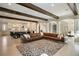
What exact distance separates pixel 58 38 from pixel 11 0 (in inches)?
61.7

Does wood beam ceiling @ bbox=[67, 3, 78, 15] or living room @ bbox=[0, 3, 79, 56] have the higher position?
wood beam ceiling @ bbox=[67, 3, 78, 15]

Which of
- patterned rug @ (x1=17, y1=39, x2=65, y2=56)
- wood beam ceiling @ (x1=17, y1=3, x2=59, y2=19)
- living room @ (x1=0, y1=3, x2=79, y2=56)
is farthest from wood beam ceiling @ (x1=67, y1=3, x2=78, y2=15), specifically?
patterned rug @ (x1=17, y1=39, x2=65, y2=56)

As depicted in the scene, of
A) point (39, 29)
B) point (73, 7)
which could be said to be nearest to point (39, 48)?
point (39, 29)

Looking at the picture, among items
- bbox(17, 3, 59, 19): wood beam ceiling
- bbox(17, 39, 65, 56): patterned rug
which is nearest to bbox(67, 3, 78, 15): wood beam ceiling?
bbox(17, 3, 59, 19): wood beam ceiling

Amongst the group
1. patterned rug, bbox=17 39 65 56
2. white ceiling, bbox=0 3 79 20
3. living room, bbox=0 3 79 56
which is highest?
white ceiling, bbox=0 3 79 20

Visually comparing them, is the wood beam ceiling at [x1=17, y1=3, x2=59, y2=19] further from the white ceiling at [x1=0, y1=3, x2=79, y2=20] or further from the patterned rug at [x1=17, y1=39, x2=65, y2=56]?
the patterned rug at [x1=17, y1=39, x2=65, y2=56]

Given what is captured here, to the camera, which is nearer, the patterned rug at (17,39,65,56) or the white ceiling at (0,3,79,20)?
the white ceiling at (0,3,79,20)

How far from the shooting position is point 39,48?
3.11m

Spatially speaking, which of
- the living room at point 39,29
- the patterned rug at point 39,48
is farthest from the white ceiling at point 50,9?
the patterned rug at point 39,48

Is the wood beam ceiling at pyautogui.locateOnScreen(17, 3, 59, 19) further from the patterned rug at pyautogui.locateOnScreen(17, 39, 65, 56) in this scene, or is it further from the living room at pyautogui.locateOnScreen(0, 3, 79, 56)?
the patterned rug at pyautogui.locateOnScreen(17, 39, 65, 56)

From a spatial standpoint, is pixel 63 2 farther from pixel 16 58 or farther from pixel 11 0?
pixel 16 58

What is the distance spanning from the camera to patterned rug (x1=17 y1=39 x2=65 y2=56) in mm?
3074

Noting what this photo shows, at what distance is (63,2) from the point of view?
2926 mm

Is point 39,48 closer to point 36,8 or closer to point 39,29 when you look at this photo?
point 39,29
